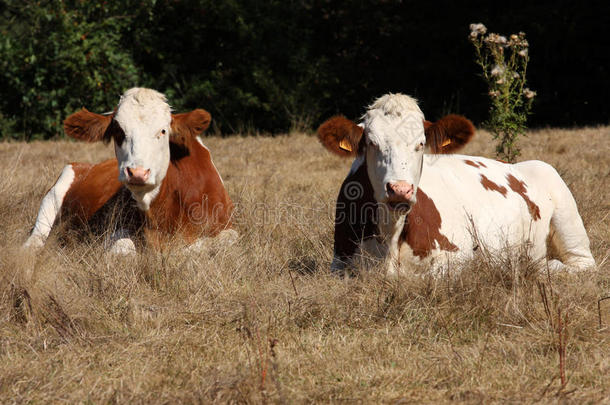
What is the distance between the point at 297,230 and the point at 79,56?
1101 cm

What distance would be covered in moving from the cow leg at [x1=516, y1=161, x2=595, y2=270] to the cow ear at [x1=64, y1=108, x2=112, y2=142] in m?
3.43

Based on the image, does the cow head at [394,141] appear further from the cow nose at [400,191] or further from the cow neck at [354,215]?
the cow neck at [354,215]

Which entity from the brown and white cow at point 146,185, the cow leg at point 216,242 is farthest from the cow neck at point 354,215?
the brown and white cow at point 146,185

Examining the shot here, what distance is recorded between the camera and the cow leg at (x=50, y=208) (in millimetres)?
6184

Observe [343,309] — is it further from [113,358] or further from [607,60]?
[607,60]

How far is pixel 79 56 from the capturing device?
15.5 metres

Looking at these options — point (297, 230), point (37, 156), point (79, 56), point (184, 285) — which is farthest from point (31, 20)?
point (184, 285)

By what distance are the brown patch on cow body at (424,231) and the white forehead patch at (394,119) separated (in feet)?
1.75

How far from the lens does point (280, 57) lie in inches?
718

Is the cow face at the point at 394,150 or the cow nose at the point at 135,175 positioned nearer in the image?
the cow face at the point at 394,150

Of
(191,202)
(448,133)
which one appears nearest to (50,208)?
(191,202)

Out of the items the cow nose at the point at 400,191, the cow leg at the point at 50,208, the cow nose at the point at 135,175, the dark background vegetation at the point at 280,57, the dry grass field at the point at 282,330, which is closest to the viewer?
the dry grass field at the point at 282,330

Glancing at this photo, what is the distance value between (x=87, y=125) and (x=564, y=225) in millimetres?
3801

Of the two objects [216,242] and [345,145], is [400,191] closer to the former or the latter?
[345,145]
